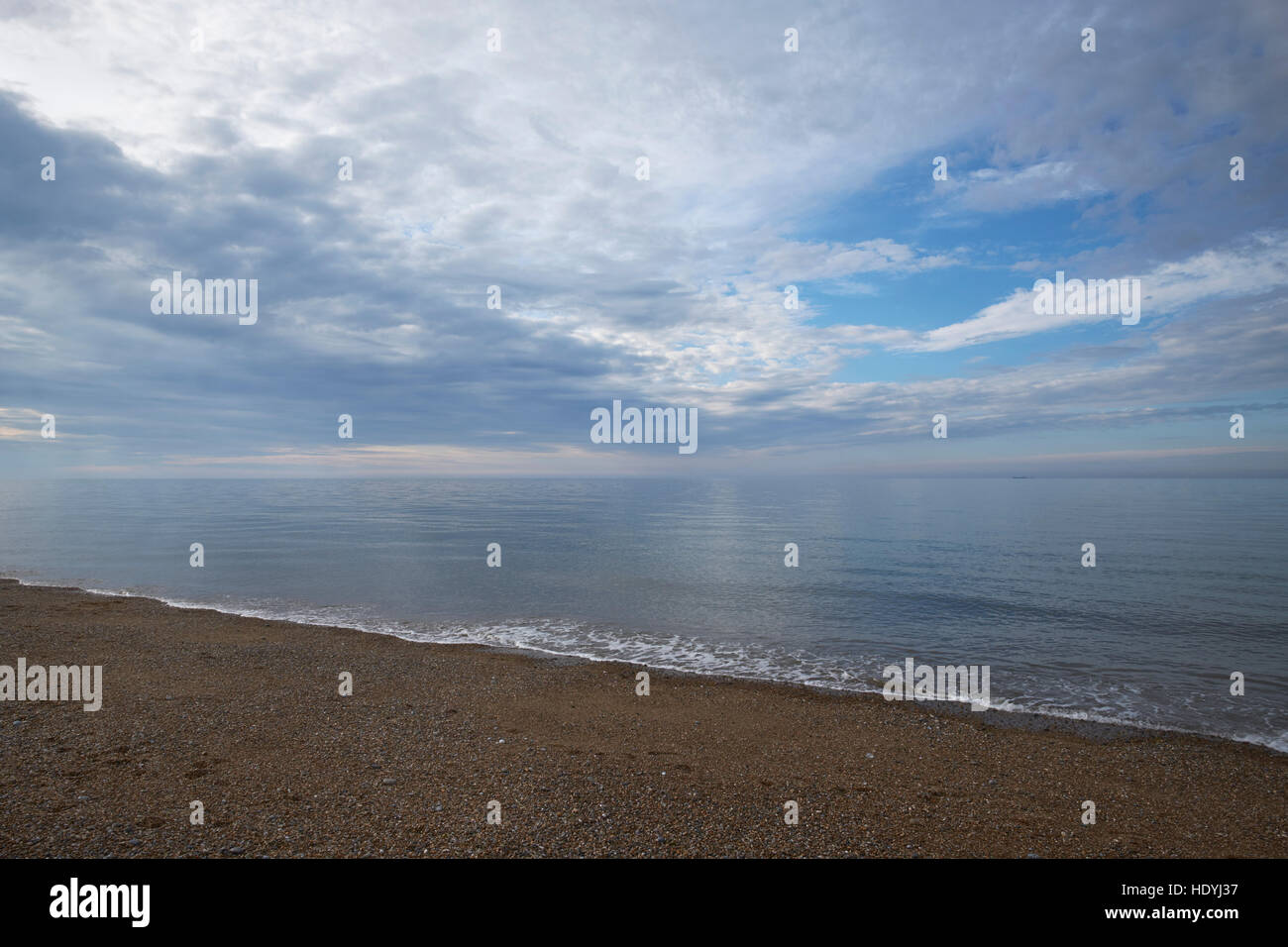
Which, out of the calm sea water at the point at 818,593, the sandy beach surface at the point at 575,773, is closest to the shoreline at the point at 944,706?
the sandy beach surface at the point at 575,773

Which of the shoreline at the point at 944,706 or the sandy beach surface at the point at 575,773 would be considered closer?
the sandy beach surface at the point at 575,773

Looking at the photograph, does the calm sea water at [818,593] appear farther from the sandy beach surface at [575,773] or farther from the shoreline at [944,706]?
the sandy beach surface at [575,773]

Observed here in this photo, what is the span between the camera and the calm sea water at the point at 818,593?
58.2ft

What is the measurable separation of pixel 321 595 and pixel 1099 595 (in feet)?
114

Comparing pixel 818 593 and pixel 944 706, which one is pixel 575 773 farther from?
pixel 818 593

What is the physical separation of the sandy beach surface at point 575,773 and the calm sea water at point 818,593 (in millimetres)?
3269

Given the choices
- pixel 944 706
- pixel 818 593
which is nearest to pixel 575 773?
pixel 944 706

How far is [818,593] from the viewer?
2828 cm

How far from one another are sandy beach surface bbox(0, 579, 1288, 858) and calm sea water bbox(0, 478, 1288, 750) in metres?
3.27

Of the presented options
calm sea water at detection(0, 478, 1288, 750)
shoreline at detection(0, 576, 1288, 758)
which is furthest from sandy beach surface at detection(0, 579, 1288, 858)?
calm sea water at detection(0, 478, 1288, 750)
